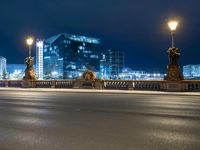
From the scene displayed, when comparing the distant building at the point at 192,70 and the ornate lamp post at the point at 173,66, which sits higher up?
the distant building at the point at 192,70

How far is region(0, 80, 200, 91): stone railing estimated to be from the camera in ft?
91.4

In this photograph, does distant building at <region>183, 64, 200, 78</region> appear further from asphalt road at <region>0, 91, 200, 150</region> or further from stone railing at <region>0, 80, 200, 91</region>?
asphalt road at <region>0, 91, 200, 150</region>

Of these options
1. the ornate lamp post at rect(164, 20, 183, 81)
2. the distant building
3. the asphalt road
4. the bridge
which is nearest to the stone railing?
the bridge

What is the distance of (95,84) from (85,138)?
86.0 feet

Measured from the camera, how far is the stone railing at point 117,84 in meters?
27.9

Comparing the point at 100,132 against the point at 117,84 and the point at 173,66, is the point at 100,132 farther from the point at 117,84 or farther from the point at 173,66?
the point at 117,84

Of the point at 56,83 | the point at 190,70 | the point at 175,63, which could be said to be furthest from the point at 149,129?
the point at 190,70

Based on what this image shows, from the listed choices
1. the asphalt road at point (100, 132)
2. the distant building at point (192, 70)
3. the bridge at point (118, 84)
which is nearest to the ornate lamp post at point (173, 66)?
the bridge at point (118, 84)

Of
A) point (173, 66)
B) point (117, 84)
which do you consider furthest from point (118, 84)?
point (173, 66)

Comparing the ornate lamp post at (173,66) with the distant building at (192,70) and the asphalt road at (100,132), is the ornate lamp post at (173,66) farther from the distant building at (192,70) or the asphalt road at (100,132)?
the distant building at (192,70)

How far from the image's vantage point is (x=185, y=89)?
27.9 meters

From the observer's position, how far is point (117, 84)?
33.3 m

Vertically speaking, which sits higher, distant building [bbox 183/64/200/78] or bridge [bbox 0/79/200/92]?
distant building [bbox 183/64/200/78]

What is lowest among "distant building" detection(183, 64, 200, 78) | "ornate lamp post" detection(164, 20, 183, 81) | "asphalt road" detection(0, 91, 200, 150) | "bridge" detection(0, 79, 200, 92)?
"asphalt road" detection(0, 91, 200, 150)
